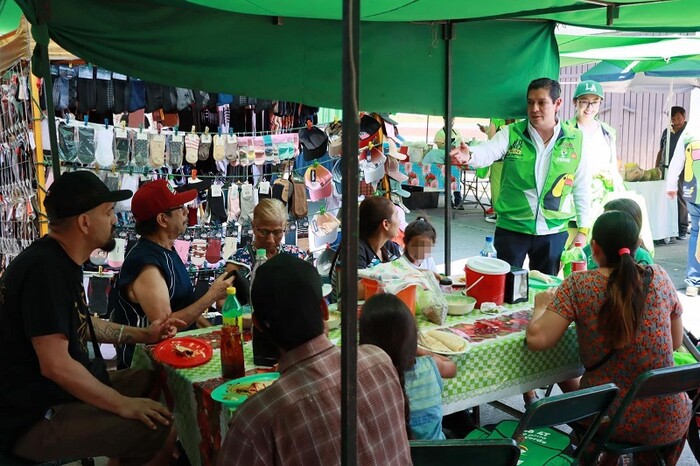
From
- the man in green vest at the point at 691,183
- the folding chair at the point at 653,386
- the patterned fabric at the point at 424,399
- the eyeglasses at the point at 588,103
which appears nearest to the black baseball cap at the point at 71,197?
the patterned fabric at the point at 424,399

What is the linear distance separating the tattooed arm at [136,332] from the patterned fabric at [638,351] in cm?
165

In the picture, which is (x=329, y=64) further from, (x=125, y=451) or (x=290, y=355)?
(x=290, y=355)

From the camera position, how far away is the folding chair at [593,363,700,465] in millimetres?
2516

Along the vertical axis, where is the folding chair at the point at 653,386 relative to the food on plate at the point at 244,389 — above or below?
below

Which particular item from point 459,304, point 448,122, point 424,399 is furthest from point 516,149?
point 424,399

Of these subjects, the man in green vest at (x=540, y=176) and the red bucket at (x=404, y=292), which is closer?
the red bucket at (x=404, y=292)

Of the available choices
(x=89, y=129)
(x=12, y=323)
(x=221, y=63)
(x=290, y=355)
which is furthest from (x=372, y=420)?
(x=89, y=129)

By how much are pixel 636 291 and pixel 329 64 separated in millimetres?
2486

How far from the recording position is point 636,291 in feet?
8.89

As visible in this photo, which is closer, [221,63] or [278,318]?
[278,318]

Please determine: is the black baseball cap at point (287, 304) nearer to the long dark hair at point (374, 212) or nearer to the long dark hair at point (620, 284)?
the long dark hair at point (620, 284)

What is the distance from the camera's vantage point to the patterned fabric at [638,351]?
2.73 meters

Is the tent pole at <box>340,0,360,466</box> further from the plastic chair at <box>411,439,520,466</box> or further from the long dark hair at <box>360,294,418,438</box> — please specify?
the long dark hair at <box>360,294,418,438</box>

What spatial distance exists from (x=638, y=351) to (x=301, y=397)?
1.79 metres
